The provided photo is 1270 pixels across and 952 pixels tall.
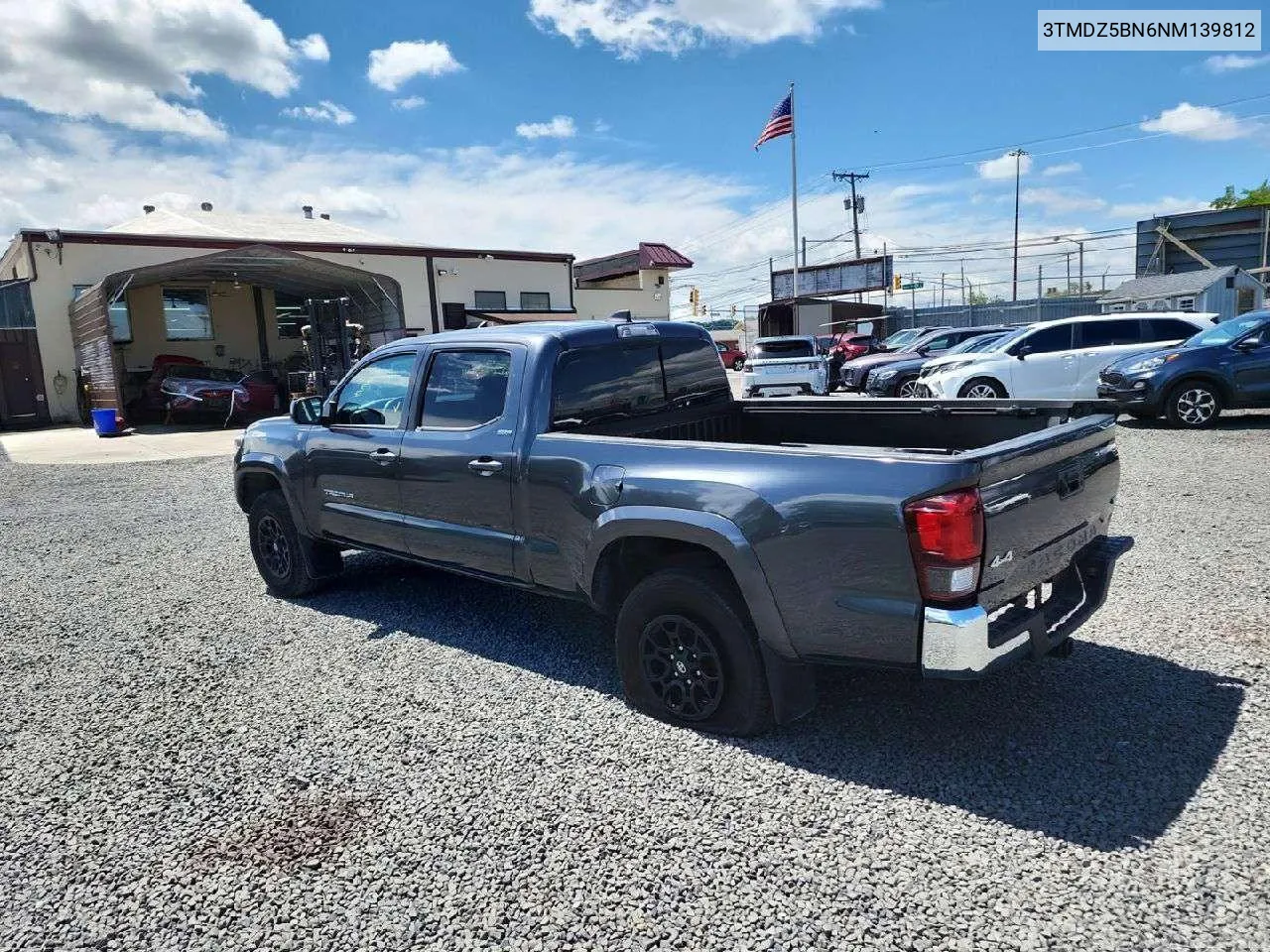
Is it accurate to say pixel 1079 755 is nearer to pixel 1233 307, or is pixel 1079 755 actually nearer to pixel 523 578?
pixel 523 578

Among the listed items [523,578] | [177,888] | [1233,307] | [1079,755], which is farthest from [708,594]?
[1233,307]

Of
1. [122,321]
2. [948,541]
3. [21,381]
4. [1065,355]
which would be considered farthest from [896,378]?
[21,381]

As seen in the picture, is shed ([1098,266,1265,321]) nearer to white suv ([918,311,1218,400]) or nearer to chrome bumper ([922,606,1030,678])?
white suv ([918,311,1218,400])

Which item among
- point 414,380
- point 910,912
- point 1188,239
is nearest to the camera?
point 910,912

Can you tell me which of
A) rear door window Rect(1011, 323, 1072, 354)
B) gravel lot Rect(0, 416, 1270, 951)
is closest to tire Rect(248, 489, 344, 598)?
gravel lot Rect(0, 416, 1270, 951)

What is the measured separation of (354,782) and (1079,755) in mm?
2861

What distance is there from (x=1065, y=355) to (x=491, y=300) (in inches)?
764

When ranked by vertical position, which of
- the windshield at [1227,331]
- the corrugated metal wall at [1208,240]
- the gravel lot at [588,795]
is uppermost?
the corrugated metal wall at [1208,240]

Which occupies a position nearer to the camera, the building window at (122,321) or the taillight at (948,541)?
the taillight at (948,541)

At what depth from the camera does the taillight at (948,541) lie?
105 inches

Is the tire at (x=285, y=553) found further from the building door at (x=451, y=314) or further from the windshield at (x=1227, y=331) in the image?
the building door at (x=451, y=314)

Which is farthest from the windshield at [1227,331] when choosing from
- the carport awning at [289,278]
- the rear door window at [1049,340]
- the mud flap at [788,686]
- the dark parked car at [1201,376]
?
the carport awning at [289,278]

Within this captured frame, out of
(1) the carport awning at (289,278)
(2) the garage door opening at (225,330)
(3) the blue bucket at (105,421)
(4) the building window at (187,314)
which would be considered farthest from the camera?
(4) the building window at (187,314)

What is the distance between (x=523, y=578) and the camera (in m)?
4.05
